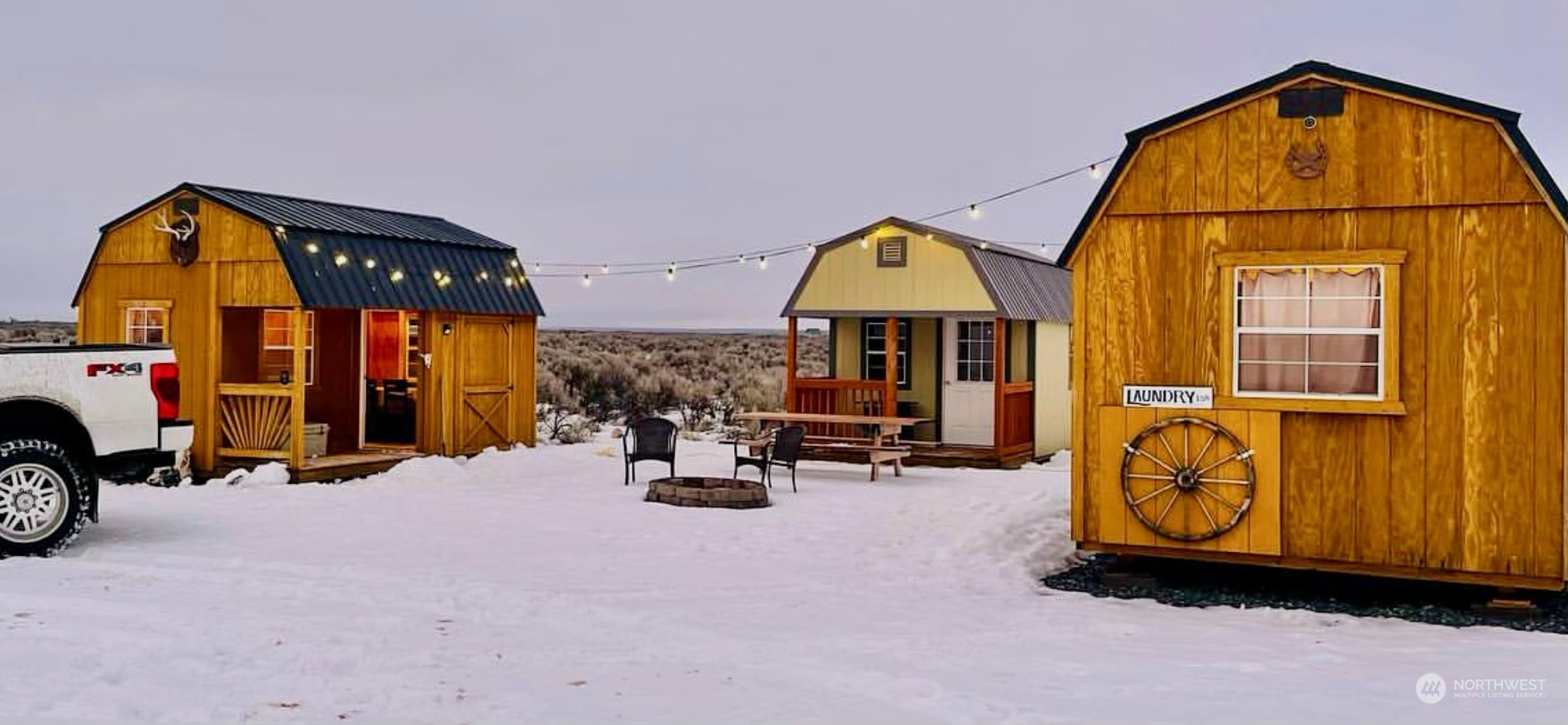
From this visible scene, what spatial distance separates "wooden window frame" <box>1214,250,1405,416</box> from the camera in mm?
7828

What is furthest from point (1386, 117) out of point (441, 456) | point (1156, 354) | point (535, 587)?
point (441, 456)

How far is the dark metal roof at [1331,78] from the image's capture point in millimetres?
7500

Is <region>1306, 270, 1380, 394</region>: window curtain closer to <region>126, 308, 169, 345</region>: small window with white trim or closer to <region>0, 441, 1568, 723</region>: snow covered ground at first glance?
<region>0, 441, 1568, 723</region>: snow covered ground

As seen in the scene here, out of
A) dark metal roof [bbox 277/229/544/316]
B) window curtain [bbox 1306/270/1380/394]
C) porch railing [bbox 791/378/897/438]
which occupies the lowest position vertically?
porch railing [bbox 791/378/897/438]

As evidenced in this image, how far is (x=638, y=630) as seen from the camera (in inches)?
273

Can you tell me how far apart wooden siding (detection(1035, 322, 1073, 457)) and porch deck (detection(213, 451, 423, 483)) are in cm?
857

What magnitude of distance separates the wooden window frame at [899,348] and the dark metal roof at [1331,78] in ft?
30.1

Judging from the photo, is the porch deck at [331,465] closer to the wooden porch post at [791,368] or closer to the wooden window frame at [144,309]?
the wooden window frame at [144,309]

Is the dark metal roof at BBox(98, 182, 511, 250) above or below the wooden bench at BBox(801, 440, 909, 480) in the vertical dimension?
above

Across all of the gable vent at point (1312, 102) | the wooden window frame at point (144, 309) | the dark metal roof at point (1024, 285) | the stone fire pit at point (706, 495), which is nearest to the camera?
the gable vent at point (1312, 102)

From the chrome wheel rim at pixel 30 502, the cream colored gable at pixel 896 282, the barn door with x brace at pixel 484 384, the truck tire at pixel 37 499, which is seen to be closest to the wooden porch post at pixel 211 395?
the barn door with x brace at pixel 484 384

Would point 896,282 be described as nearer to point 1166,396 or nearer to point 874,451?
point 874,451

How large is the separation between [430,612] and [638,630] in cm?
130

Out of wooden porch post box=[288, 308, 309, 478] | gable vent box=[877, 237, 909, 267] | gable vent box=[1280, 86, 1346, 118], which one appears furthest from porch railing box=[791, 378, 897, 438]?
gable vent box=[1280, 86, 1346, 118]
